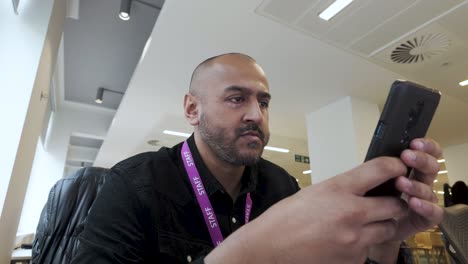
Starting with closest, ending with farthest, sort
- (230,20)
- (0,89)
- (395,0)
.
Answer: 1. (0,89)
2. (395,0)
3. (230,20)

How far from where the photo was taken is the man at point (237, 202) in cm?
40

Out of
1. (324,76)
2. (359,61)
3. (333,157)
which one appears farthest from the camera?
(333,157)

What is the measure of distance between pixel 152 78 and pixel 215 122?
3144mm

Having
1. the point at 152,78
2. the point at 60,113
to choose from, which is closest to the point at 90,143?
the point at 60,113

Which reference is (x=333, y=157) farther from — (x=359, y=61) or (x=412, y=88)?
(x=412, y=88)

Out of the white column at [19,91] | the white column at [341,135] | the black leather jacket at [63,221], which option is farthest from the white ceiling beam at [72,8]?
the white column at [341,135]

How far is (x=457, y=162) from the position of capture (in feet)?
21.7

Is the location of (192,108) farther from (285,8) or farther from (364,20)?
(364,20)

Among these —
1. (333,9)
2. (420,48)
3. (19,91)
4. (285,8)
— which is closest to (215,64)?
(19,91)

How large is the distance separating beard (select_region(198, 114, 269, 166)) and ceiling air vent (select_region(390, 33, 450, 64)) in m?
2.67

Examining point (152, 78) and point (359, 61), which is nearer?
point (359, 61)

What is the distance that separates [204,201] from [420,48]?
3.09 meters

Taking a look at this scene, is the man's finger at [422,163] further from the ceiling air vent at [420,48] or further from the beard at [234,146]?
the ceiling air vent at [420,48]

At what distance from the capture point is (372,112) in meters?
4.32
